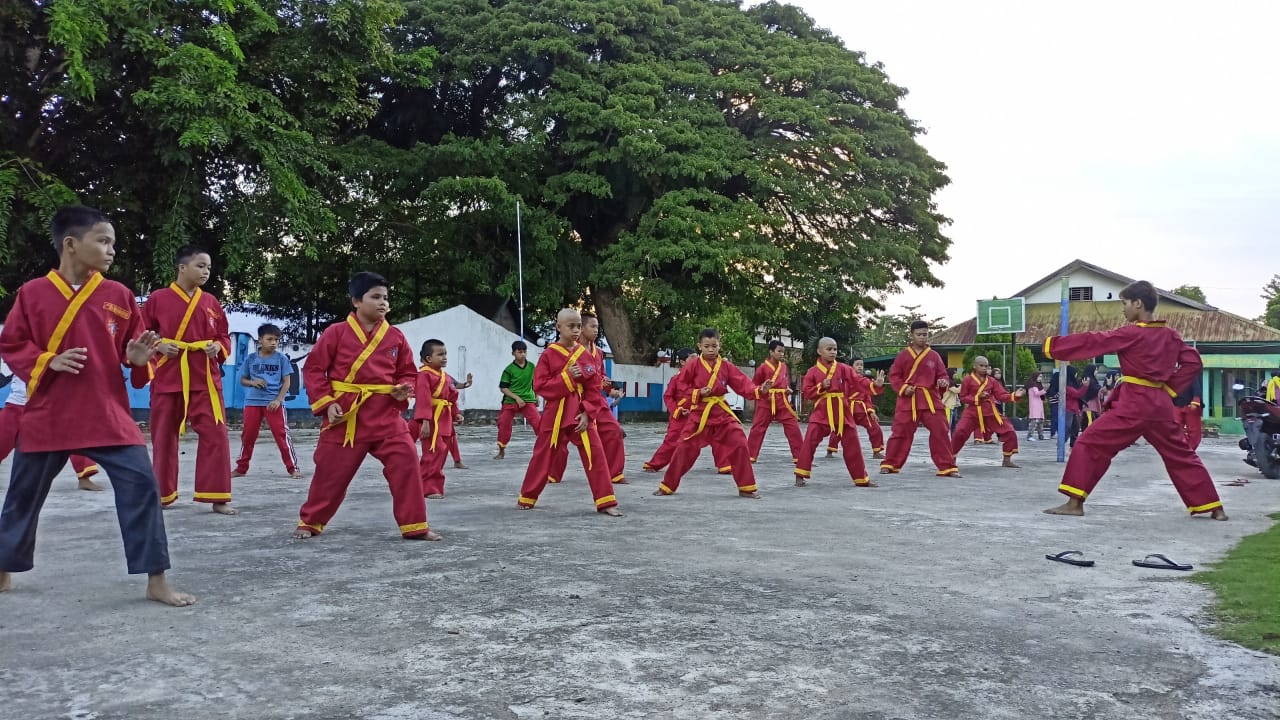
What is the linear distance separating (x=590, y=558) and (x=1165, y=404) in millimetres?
4910

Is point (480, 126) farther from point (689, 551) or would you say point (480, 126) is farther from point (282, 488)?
point (689, 551)

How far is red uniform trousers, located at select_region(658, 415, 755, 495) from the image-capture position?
899cm

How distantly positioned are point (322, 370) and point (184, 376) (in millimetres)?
1833

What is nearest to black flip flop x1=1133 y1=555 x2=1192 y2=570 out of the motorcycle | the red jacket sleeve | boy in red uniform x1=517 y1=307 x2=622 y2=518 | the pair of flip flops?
the pair of flip flops

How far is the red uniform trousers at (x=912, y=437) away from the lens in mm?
11570

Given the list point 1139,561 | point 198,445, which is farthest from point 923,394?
point 198,445

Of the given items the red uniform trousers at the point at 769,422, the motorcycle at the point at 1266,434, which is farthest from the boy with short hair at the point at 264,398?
the motorcycle at the point at 1266,434

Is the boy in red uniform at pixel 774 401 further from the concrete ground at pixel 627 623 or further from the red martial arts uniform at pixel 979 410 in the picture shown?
the concrete ground at pixel 627 623

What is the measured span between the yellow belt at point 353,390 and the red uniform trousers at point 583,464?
147 centimetres

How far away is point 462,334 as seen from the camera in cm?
2202

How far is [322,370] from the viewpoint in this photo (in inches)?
249

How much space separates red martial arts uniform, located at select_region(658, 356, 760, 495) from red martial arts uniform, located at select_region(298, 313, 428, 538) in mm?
3405

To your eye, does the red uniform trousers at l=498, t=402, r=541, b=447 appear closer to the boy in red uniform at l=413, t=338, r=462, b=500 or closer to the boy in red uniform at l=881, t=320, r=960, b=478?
the boy in red uniform at l=413, t=338, r=462, b=500

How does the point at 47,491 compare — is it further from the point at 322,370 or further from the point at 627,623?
the point at 627,623
